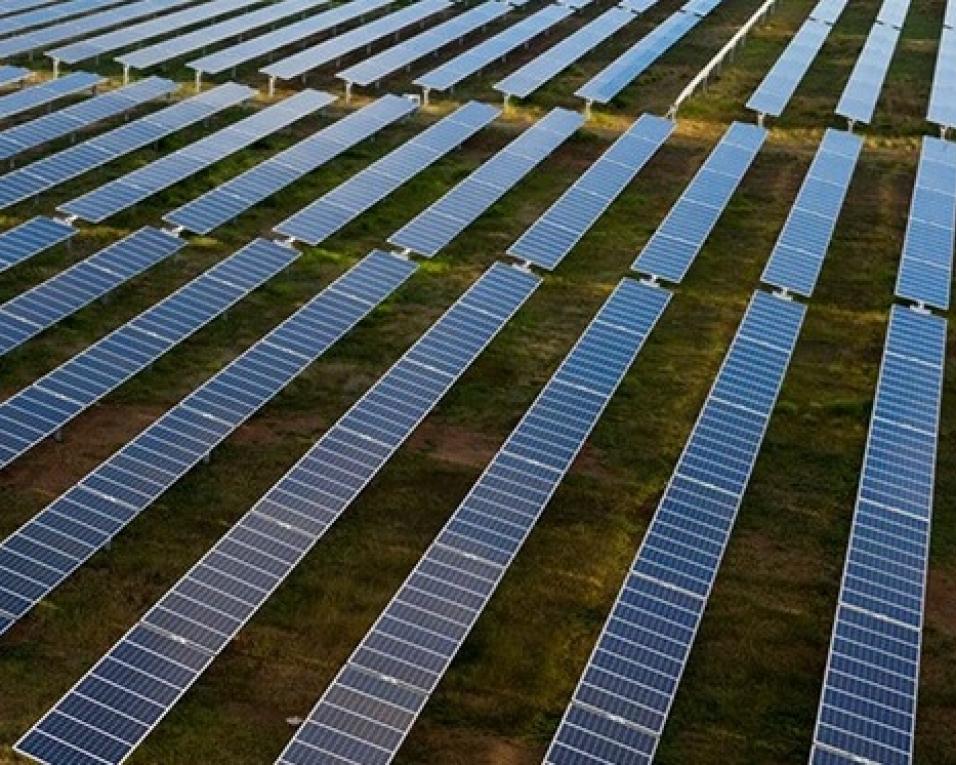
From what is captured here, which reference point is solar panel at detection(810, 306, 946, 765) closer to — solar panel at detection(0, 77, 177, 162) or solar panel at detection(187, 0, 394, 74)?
solar panel at detection(0, 77, 177, 162)

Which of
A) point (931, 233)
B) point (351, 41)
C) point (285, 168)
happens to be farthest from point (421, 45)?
point (931, 233)

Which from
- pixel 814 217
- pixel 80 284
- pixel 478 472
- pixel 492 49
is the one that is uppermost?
pixel 814 217

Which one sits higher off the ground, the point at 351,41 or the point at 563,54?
the point at 563,54

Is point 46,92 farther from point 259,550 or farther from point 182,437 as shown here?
point 259,550

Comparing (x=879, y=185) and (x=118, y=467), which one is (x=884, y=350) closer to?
(x=879, y=185)

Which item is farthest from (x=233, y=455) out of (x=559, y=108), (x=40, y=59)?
(x=40, y=59)

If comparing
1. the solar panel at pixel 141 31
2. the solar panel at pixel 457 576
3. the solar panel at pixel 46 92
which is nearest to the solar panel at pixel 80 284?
the solar panel at pixel 457 576

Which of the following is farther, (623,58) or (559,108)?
(623,58)

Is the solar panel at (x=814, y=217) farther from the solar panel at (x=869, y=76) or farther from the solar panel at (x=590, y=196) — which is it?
the solar panel at (x=590, y=196)
